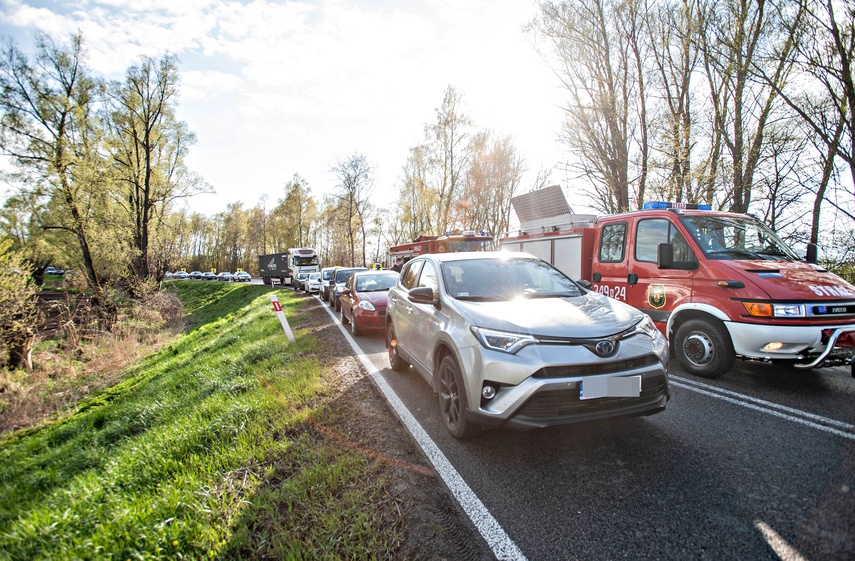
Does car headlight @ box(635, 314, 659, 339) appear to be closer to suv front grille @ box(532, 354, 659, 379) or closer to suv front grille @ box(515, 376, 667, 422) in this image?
suv front grille @ box(532, 354, 659, 379)

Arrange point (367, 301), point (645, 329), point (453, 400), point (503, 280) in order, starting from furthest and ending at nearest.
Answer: point (367, 301)
point (503, 280)
point (453, 400)
point (645, 329)

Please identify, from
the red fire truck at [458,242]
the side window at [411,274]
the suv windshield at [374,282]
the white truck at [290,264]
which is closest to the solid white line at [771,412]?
the side window at [411,274]

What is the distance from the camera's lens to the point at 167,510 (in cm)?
269

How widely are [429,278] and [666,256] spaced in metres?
3.30

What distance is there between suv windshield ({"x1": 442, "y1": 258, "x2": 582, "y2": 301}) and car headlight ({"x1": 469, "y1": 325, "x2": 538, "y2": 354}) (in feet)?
2.65

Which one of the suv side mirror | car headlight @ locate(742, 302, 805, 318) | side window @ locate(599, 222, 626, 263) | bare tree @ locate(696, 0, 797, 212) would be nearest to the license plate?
the suv side mirror

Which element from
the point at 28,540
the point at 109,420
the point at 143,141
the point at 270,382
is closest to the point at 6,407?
the point at 109,420

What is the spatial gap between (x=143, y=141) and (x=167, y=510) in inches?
1121

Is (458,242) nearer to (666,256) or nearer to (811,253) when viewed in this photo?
(666,256)

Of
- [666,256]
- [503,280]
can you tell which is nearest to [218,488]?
[503,280]

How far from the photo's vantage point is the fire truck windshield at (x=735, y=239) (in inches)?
209

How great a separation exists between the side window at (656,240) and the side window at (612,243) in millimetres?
306

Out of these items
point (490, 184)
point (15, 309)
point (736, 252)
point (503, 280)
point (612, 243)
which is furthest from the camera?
point (490, 184)

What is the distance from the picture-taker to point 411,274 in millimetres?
5844
